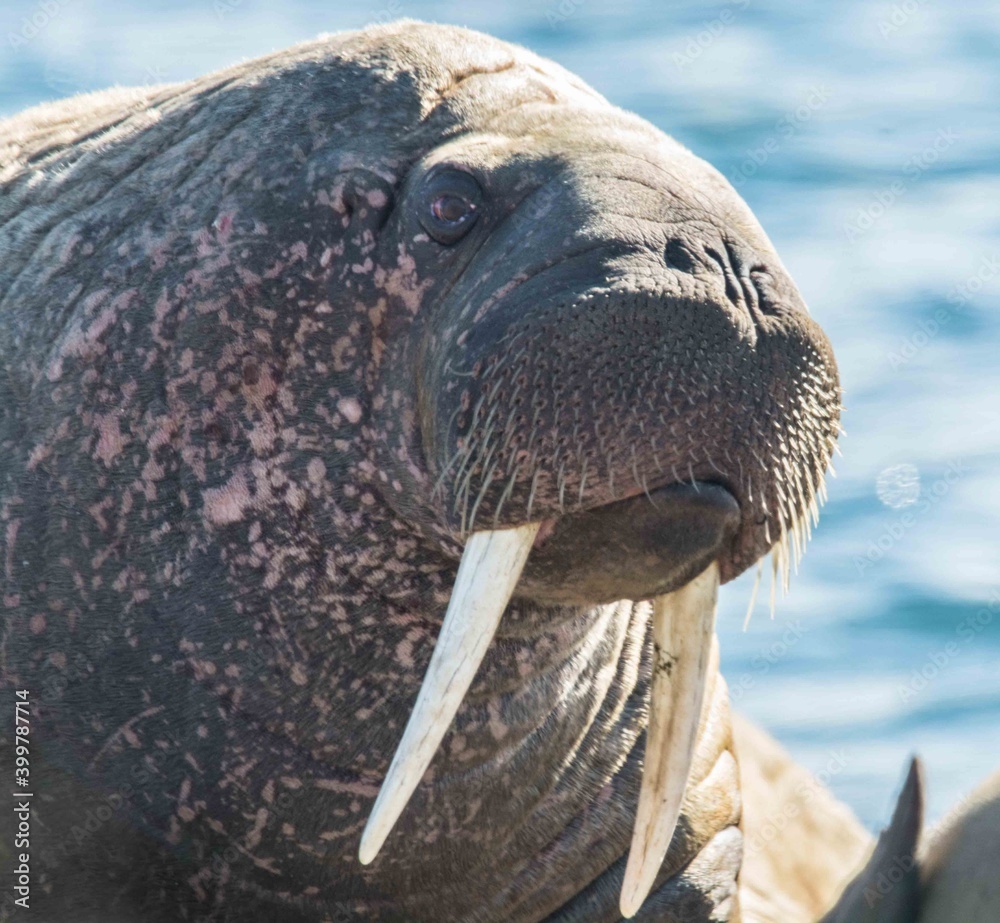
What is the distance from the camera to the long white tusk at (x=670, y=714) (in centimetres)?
472

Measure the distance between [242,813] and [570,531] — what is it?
1308 millimetres

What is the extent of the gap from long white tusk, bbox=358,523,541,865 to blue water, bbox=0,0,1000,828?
657cm

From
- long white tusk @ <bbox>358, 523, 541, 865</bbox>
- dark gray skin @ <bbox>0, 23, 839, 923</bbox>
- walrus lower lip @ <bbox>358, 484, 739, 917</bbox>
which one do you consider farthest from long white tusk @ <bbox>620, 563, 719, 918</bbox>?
long white tusk @ <bbox>358, 523, 541, 865</bbox>

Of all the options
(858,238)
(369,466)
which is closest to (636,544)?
(369,466)

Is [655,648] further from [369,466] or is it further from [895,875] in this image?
[895,875]

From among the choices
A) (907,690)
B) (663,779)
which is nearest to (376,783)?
(663,779)

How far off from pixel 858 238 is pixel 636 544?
12.9 meters

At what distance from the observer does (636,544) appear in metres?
4.52

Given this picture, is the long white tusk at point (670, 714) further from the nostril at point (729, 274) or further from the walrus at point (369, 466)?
the nostril at point (729, 274)

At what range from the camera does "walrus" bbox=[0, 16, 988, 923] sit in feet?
14.8

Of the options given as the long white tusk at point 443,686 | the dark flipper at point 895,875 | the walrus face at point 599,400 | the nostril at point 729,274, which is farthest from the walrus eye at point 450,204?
the dark flipper at point 895,875

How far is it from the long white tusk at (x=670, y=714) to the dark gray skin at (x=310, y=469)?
15 centimetres

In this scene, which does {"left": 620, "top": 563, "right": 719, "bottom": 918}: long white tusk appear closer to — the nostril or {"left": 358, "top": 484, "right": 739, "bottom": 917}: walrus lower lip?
{"left": 358, "top": 484, "right": 739, "bottom": 917}: walrus lower lip

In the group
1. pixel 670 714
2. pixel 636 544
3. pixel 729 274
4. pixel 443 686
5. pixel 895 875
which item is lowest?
pixel 895 875
